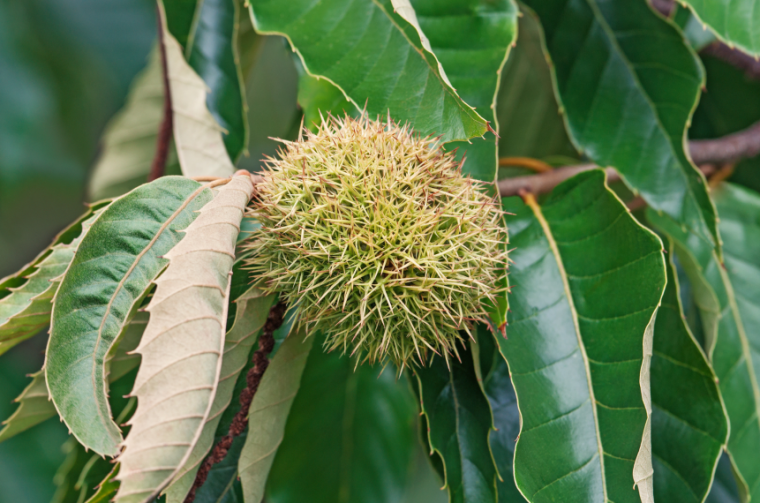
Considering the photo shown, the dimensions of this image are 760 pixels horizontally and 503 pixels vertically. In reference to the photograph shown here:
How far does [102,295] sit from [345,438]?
0.92 metres

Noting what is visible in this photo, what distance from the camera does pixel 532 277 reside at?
83 centimetres

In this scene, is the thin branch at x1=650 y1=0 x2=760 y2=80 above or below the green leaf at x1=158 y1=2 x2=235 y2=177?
below

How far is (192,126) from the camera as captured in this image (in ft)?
2.86

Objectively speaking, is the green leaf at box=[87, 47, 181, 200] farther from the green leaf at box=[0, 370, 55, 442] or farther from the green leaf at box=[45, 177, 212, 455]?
the green leaf at box=[45, 177, 212, 455]

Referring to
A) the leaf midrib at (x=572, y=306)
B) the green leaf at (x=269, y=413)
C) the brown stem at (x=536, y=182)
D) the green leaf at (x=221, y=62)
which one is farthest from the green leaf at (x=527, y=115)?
the green leaf at (x=269, y=413)

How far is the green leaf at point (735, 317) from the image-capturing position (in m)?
0.95

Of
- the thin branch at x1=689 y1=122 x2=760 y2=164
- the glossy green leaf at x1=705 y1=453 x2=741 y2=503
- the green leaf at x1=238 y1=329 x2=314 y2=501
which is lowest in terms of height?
the glossy green leaf at x1=705 y1=453 x2=741 y2=503

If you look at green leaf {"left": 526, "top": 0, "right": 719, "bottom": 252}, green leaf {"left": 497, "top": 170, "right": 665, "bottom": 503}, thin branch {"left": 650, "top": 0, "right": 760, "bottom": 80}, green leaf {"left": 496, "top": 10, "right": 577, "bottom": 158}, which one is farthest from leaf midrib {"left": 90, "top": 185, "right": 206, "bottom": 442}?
thin branch {"left": 650, "top": 0, "right": 760, "bottom": 80}

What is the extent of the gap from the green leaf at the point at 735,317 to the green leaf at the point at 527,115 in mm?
615

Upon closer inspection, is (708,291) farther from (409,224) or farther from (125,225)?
(125,225)

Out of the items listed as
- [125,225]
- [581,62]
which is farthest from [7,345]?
[581,62]

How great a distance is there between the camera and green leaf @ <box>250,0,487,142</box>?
673 mm

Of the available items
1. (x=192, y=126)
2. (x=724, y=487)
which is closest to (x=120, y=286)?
(x=192, y=126)

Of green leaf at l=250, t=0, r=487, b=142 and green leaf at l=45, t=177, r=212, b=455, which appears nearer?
green leaf at l=45, t=177, r=212, b=455
